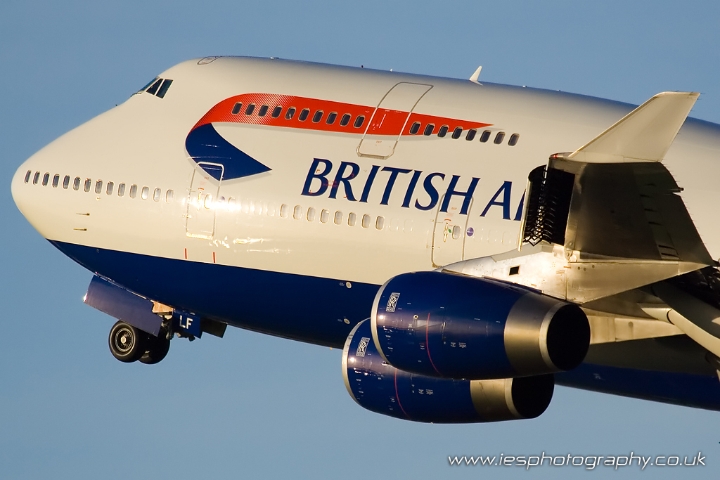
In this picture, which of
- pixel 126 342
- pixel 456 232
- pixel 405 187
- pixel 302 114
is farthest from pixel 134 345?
pixel 456 232

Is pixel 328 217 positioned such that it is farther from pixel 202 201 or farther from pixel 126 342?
pixel 126 342

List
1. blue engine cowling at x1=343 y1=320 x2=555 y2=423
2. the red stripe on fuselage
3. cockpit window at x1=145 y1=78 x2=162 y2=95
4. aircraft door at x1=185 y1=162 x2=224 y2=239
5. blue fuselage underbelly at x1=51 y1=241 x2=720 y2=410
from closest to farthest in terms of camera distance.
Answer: blue fuselage underbelly at x1=51 y1=241 x2=720 y2=410, blue engine cowling at x1=343 y1=320 x2=555 y2=423, the red stripe on fuselage, aircraft door at x1=185 y1=162 x2=224 y2=239, cockpit window at x1=145 y1=78 x2=162 y2=95

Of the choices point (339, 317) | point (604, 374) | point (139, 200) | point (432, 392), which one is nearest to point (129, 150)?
point (139, 200)

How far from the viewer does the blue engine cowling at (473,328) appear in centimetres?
2291

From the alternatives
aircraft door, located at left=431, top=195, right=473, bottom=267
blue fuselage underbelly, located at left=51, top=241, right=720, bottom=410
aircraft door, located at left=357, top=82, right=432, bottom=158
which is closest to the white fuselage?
aircraft door, located at left=431, top=195, right=473, bottom=267

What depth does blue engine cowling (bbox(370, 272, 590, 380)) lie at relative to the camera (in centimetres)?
2291

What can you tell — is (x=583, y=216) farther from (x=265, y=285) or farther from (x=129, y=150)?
(x=129, y=150)

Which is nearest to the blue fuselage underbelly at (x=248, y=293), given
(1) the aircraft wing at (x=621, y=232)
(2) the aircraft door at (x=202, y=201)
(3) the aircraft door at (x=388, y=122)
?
(2) the aircraft door at (x=202, y=201)

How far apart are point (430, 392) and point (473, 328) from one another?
11.6 ft

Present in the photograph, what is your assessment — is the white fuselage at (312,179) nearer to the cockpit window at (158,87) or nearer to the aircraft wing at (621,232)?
the cockpit window at (158,87)

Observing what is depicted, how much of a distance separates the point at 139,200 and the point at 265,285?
3.13 m

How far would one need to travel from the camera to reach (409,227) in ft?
88.4

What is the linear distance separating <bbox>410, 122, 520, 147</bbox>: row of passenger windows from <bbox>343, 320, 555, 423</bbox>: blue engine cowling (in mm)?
3443

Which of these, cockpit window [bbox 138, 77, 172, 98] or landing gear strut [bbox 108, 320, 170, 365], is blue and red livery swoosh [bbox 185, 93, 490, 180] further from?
landing gear strut [bbox 108, 320, 170, 365]
